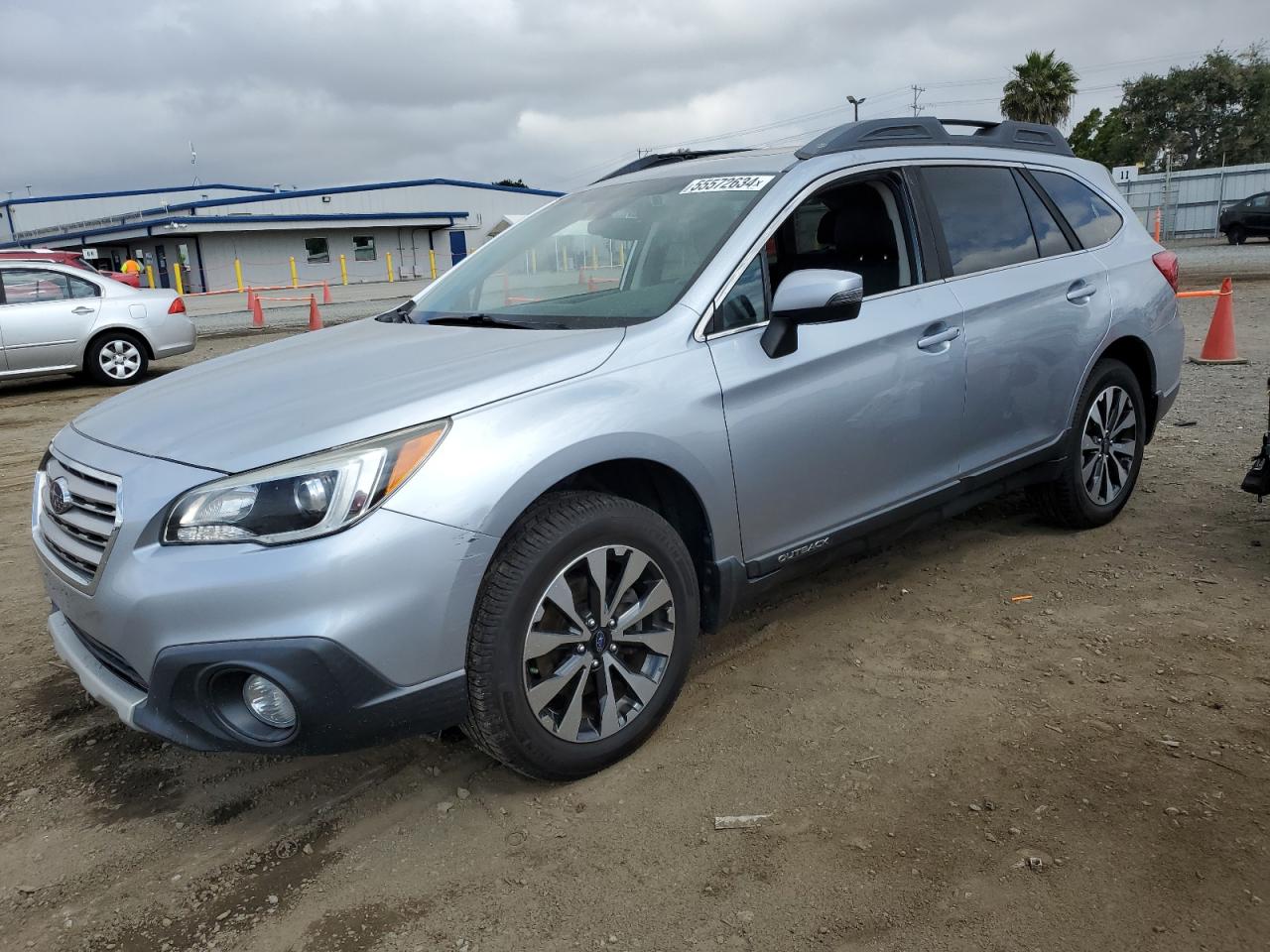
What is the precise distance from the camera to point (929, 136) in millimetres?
4105

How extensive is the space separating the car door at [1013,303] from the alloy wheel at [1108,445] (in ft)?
0.96

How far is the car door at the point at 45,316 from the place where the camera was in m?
11.0

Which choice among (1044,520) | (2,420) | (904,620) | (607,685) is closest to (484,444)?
(607,685)

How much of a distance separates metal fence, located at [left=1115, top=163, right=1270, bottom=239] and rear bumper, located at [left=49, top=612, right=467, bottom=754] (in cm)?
3612

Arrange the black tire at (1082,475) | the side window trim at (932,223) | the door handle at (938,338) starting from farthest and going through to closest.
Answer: the black tire at (1082,475), the side window trim at (932,223), the door handle at (938,338)

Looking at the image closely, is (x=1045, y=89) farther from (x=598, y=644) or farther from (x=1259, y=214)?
(x=598, y=644)

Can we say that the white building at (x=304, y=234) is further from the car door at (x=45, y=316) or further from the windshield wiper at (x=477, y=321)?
the windshield wiper at (x=477, y=321)

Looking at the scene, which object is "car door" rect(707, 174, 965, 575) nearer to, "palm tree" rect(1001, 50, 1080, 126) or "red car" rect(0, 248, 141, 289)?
→ "red car" rect(0, 248, 141, 289)

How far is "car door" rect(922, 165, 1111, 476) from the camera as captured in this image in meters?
3.95

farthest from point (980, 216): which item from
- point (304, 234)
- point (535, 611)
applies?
point (304, 234)

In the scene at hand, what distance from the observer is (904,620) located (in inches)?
155

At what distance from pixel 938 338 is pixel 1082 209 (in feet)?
5.16

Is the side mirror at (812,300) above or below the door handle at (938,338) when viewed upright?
above

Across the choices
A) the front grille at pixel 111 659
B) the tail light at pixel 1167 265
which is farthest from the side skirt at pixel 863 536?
the front grille at pixel 111 659
